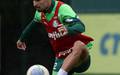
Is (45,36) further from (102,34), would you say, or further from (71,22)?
(71,22)

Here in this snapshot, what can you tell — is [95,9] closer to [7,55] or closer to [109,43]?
[109,43]

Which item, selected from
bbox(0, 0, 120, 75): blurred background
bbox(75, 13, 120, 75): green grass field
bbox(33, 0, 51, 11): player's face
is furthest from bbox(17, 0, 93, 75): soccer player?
bbox(75, 13, 120, 75): green grass field

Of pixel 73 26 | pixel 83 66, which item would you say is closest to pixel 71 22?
pixel 73 26

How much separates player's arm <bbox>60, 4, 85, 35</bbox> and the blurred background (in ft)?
9.08

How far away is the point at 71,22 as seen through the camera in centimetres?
785

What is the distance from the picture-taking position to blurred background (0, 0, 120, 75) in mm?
11188

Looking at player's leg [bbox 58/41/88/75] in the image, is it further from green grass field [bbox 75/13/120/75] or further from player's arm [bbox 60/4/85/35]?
green grass field [bbox 75/13/120/75]

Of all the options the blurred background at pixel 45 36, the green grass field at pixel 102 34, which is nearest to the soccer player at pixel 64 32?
the blurred background at pixel 45 36

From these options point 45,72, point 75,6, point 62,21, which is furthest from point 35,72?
point 75,6

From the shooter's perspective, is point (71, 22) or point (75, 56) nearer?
point (75, 56)

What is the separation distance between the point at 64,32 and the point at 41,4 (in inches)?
15.2

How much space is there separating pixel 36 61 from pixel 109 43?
1.37 metres

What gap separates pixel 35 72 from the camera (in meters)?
7.59

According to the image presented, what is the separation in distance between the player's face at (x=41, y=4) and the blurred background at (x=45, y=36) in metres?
2.75
